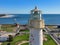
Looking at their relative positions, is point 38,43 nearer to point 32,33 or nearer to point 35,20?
point 32,33

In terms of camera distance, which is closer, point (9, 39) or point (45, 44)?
point (45, 44)

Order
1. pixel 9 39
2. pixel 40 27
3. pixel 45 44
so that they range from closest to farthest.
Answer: pixel 40 27 < pixel 45 44 < pixel 9 39

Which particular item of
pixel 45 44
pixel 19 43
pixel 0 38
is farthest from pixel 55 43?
pixel 0 38

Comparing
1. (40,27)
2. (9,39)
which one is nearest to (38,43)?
(40,27)

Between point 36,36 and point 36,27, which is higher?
point 36,27

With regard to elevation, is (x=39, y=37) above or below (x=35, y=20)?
below

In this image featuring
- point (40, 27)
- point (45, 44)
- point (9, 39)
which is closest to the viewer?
point (40, 27)

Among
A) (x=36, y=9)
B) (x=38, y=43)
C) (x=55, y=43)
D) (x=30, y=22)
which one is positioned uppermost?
(x=36, y=9)
